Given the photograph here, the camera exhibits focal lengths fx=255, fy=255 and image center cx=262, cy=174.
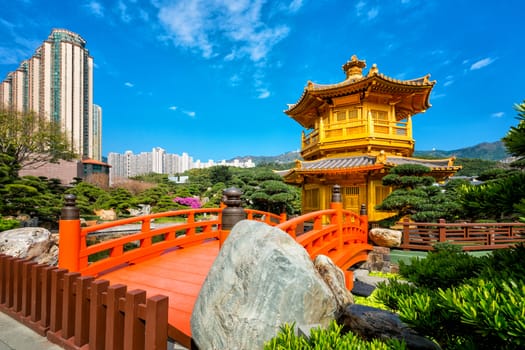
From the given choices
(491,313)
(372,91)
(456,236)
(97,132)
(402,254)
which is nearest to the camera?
(491,313)

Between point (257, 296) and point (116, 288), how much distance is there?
1203 millimetres

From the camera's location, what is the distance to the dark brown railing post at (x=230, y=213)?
359 cm

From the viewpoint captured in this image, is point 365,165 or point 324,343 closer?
point 324,343

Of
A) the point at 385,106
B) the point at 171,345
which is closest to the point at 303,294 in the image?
the point at 171,345

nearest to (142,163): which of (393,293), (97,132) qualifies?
(97,132)

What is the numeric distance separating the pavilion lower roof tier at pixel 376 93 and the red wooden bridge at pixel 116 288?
7.75 meters

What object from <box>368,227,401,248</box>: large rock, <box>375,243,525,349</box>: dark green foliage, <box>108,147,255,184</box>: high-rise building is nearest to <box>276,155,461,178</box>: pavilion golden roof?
<box>368,227,401,248</box>: large rock

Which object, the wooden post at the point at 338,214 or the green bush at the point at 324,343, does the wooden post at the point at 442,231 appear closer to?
the wooden post at the point at 338,214

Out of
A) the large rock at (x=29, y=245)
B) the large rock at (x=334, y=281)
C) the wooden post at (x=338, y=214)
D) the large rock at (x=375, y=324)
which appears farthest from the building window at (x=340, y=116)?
the large rock at (x=29, y=245)

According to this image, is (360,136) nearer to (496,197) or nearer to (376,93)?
(376,93)

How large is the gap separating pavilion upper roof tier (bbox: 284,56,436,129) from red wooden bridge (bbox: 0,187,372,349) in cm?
777

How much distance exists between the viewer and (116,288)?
85.3 inches

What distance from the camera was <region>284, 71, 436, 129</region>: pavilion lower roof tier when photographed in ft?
36.5

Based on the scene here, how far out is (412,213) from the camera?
28.9 ft
